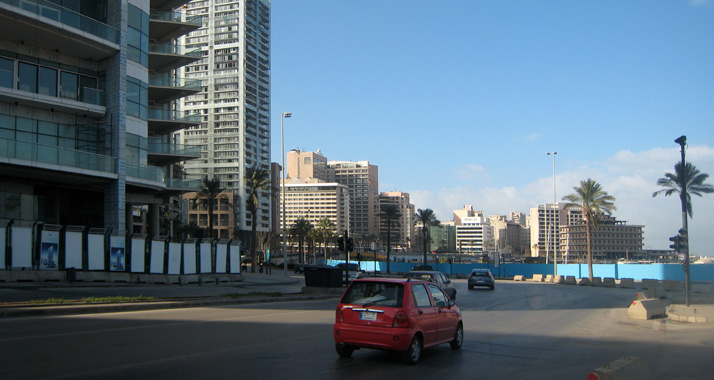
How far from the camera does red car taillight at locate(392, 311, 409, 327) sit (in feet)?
31.2

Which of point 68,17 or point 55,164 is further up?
point 68,17

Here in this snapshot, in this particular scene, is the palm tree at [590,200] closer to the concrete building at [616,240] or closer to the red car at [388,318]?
the red car at [388,318]

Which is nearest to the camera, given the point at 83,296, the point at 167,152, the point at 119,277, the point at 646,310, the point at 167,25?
the point at 646,310

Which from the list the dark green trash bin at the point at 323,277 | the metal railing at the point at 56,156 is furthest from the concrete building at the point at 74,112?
the dark green trash bin at the point at 323,277

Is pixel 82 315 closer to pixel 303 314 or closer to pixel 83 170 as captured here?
pixel 303 314

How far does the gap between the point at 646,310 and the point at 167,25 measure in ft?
140

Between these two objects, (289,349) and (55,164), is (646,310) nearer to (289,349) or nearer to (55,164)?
(289,349)

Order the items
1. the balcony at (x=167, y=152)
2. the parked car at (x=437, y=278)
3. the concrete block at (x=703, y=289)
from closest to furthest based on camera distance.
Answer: the parked car at (x=437, y=278) < the concrete block at (x=703, y=289) < the balcony at (x=167, y=152)

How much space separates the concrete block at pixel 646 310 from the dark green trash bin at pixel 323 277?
14.1 m

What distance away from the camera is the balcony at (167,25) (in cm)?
4787

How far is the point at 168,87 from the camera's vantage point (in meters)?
47.8

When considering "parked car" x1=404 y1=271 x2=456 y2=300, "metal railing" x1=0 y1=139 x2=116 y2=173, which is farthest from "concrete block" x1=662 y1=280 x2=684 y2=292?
"metal railing" x1=0 y1=139 x2=116 y2=173

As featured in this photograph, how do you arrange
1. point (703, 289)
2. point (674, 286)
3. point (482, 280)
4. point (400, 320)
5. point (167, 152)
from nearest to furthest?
1. point (400, 320)
2. point (703, 289)
3. point (482, 280)
4. point (674, 286)
5. point (167, 152)

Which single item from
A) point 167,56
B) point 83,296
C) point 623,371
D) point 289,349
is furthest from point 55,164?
point 623,371
